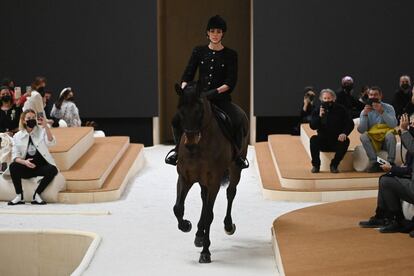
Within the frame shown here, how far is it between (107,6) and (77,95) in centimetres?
167

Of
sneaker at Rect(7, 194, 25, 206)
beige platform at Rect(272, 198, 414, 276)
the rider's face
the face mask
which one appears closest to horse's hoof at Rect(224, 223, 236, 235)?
beige platform at Rect(272, 198, 414, 276)

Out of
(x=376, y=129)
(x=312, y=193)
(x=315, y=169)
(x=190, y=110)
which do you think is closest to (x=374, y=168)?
(x=376, y=129)

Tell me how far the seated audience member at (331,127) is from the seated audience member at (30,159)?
317 cm

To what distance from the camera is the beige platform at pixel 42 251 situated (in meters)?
8.03

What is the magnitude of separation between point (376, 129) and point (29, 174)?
420 cm

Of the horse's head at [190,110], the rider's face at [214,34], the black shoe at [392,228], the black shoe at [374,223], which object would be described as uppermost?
the rider's face at [214,34]

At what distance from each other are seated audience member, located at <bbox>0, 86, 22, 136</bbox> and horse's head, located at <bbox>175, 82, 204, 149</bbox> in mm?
5527

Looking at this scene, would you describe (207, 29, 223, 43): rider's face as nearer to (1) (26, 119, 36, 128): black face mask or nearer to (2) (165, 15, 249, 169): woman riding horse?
(2) (165, 15, 249, 169): woman riding horse

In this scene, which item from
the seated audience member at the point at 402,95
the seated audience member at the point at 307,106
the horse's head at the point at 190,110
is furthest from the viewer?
the seated audience member at the point at 307,106

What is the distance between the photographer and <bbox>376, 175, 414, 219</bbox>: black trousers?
6.92 meters

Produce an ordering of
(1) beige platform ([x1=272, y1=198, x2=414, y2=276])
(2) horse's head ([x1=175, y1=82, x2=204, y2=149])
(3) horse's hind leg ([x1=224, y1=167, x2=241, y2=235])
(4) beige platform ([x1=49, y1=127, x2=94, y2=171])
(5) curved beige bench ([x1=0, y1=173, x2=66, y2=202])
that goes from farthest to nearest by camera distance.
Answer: (4) beige platform ([x1=49, y1=127, x2=94, y2=171]), (5) curved beige bench ([x1=0, y1=173, x2=66, y2=202]), (3) horse's hind leg ([x1=224, y1=167, x2=241, y2=235]), (2) horse's head ([x1=175, y1=82, x2=204, y2=149]), (1) beige platform ([x1=272, y1=198, x2=414, y2=276])

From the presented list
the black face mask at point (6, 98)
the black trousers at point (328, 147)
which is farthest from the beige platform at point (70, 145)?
the black trousers at point (328, 147)

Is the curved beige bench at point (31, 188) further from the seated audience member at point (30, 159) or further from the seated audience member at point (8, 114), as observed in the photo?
the seated audience member at point (8, 114)

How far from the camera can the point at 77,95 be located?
15.2m
